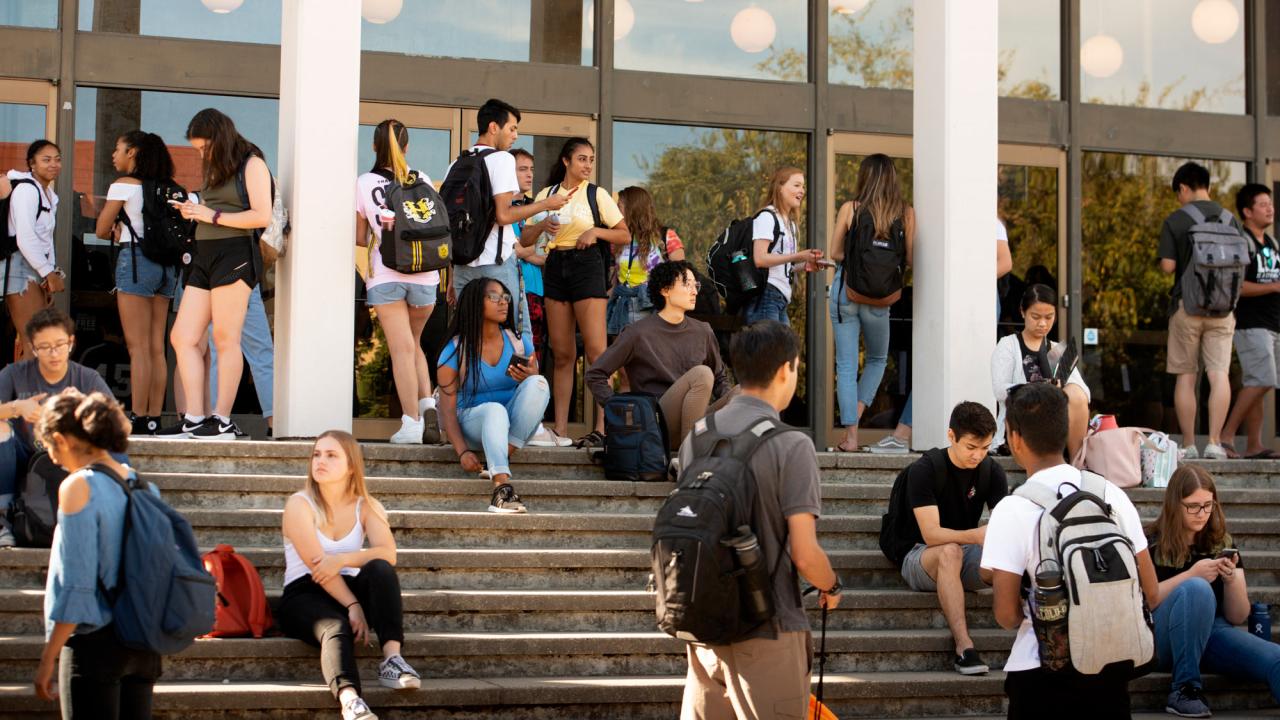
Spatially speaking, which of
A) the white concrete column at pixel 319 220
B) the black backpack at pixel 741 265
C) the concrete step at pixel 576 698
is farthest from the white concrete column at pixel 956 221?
the white concrete column at pixel 319 220

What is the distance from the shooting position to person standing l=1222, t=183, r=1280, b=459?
11.0 m

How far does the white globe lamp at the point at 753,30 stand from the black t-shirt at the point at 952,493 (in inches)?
221

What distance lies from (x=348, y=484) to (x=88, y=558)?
214cm

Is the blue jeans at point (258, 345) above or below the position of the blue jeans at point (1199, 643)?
above

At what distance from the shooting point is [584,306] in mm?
9617

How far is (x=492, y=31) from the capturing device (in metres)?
12.0

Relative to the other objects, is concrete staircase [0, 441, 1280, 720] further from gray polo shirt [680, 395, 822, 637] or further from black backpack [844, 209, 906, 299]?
gray polo shirt [680, 395, 822, 637]

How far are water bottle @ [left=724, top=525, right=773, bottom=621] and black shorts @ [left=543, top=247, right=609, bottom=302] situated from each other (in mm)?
5327

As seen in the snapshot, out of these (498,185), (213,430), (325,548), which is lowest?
(325,548)

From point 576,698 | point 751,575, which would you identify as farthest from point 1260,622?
point 751,575

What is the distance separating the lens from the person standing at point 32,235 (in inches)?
390

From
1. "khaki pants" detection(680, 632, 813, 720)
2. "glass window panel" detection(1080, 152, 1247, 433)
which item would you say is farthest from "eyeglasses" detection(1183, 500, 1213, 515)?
"glass window panel" detection(1080, 152, 1247, 433)

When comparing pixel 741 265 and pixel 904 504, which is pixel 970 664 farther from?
pixel 741 265

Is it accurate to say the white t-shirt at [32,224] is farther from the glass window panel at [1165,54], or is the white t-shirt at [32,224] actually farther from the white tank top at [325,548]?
the glass window panel at [1165,54]
